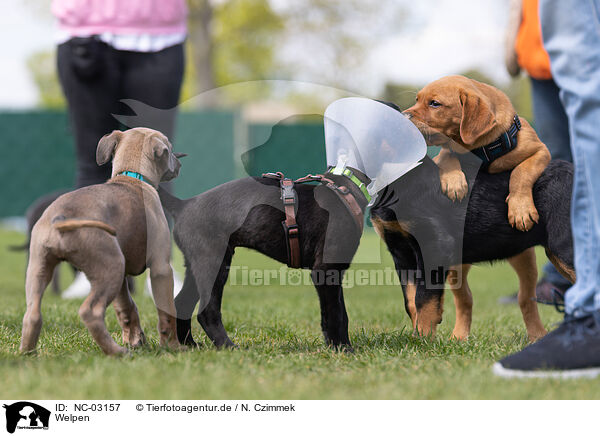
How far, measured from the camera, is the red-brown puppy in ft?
10.4

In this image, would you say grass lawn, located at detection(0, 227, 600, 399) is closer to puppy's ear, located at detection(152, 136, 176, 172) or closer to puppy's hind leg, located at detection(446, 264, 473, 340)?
puppy's hind leg, located at detection(446, 264, 473, 340)

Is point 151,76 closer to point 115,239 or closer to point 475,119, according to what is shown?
point 115,239

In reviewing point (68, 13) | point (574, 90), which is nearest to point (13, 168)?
point (68, 13)

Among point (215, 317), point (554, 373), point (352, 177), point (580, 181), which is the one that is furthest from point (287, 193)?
point (554, 373)

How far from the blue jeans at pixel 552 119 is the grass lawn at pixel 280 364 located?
119 cm

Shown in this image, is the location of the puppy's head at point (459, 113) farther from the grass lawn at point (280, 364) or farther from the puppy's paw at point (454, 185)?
the grass lawn at point (280, 364)

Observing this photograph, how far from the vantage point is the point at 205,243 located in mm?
3021

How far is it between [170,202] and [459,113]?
1.43 metres

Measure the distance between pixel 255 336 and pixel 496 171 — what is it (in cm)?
150

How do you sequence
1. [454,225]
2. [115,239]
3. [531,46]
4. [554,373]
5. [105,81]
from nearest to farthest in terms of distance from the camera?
[554,373] < [115,239] < [454,225] < [531,46] < [105,81]

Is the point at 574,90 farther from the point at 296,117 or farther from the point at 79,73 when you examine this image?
the point at 79,73

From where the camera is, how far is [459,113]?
321cm

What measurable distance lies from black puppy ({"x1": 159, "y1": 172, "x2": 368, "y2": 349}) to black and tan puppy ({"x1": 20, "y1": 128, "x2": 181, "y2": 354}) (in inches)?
5.4
